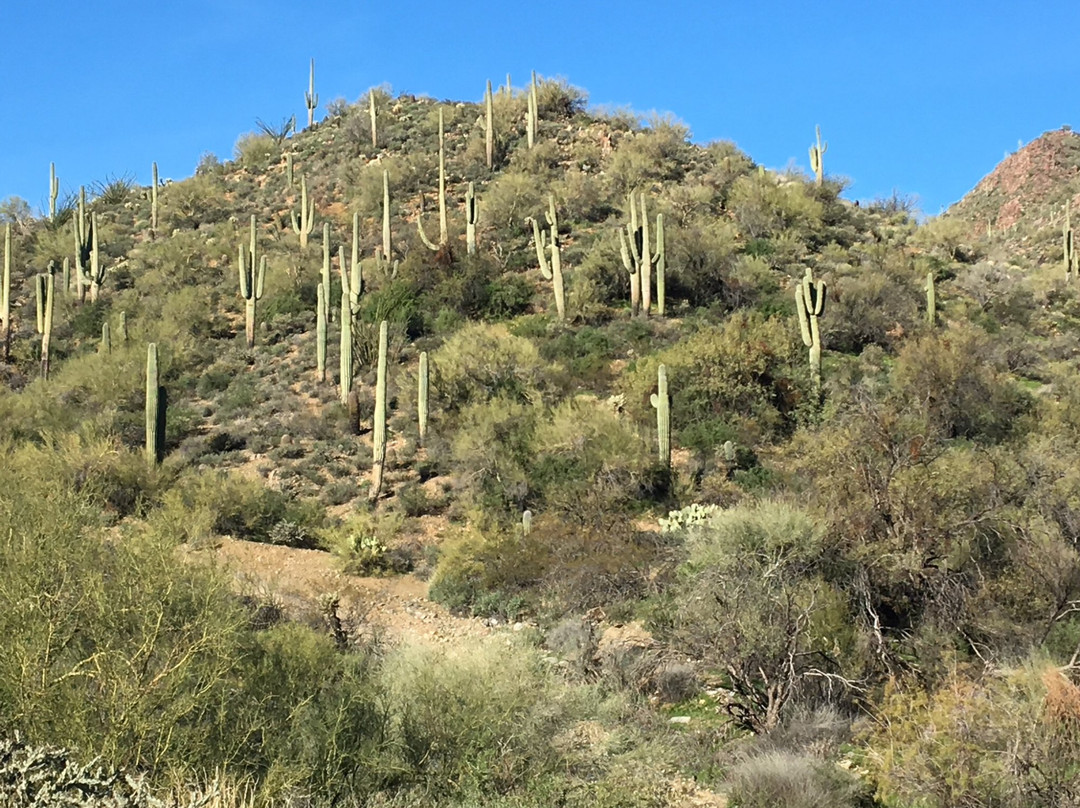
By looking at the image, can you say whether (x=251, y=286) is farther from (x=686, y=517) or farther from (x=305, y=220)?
(x=686, y=517)

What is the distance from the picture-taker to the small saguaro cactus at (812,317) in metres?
21.7

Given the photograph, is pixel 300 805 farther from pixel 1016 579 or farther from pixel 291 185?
pixel 291 185

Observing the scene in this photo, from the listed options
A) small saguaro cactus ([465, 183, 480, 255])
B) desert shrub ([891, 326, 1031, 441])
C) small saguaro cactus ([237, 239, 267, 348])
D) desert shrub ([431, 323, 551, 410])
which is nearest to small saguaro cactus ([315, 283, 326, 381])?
small saguaro cactus ([237, 239, 267, 348])

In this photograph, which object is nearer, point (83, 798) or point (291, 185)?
point (83, 798)

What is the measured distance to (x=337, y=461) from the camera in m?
21.7

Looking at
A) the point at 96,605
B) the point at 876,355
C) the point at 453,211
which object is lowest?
the point at 96,605

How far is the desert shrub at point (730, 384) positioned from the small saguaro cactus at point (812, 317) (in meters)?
0.35

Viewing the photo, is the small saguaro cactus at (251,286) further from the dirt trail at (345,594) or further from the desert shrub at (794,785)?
the desert shrub at (794,785)

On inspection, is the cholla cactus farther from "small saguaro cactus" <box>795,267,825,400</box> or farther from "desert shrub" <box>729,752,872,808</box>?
"desert shrub" <box>729,752,872,808</box>

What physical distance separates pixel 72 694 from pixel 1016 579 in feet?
29.4

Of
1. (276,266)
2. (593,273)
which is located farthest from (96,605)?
(276,266)

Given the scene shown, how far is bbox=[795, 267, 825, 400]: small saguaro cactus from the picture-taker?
21.7m

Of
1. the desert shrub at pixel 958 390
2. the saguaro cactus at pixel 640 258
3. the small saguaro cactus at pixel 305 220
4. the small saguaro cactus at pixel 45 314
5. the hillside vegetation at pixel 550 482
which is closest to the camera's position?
the hillside vegetation at pixel 550 482

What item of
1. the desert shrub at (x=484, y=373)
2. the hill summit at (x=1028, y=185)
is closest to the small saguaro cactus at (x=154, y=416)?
the desert shrub at (x=484, y=373)
